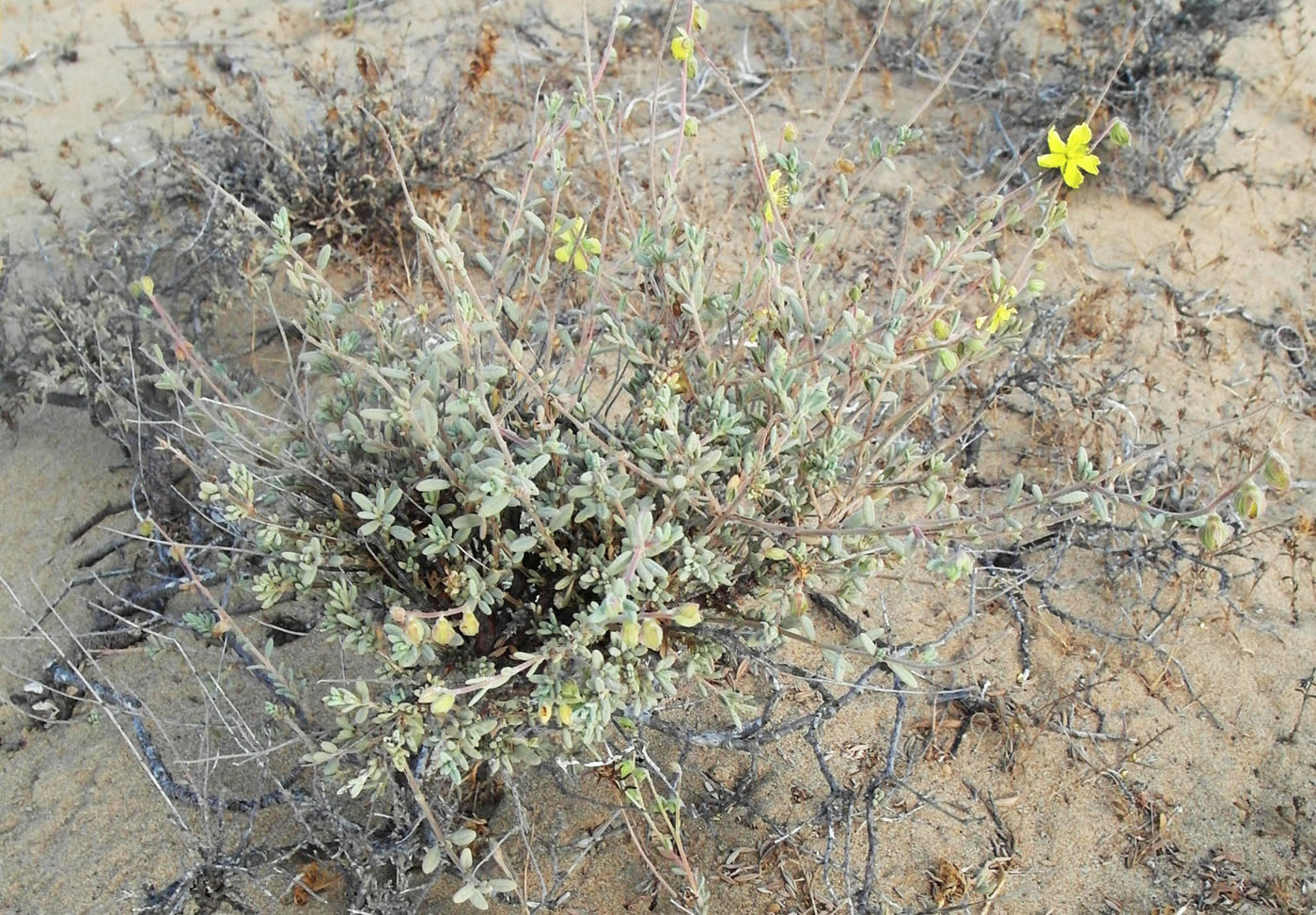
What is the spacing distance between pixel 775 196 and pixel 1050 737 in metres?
1.38

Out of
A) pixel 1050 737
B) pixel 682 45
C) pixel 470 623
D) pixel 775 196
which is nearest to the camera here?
pixel 470 623

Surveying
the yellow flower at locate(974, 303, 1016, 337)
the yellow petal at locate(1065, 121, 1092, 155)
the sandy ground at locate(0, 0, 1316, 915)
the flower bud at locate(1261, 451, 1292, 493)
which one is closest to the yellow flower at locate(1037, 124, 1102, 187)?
the yellow petal at locate(1065, 121, 1092, 155)

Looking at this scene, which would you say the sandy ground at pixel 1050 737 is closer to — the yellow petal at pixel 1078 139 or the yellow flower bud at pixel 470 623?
the yellow flower bud at pixel 470 623

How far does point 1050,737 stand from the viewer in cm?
251

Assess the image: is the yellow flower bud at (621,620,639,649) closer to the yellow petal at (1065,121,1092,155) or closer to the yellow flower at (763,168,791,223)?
the yellow flower at (763,168,791,223)

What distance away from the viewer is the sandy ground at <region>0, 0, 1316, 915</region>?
227 centimetres

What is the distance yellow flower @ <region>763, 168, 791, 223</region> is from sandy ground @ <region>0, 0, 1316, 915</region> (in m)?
1.11

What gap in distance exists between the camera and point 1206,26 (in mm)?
4137

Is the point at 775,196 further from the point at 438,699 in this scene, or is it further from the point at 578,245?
the point at 438,699

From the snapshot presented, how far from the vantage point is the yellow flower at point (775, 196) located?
1.90m

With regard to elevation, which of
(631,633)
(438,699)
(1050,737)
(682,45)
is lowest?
(1050,737)

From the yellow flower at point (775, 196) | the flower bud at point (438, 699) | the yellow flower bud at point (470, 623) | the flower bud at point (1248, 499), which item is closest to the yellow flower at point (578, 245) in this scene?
the yellow flower at point (775, 196)

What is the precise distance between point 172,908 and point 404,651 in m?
0.82

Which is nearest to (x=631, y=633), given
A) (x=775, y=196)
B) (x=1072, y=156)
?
(x=775, y=196)
